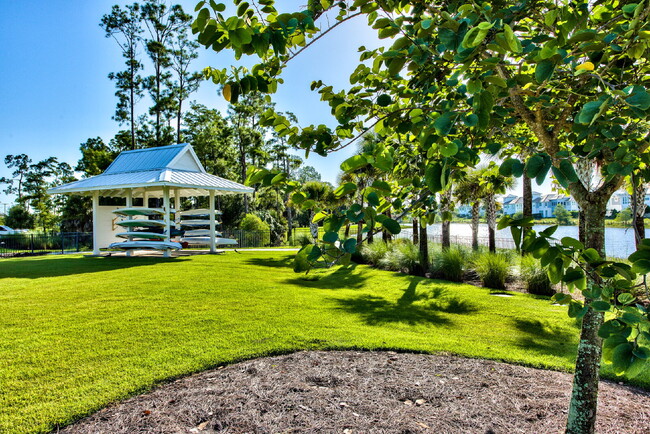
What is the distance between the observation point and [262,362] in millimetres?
4289

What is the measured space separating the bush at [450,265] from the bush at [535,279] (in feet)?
6.32

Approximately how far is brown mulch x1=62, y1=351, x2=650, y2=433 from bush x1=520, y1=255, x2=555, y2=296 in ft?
20.8

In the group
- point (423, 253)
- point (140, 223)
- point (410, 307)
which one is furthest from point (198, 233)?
point (410, 307)

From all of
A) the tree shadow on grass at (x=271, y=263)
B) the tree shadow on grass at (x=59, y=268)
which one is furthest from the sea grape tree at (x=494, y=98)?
the tree shadow on grass at (x=271, y=263)

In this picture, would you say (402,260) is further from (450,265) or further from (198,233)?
(198,233)

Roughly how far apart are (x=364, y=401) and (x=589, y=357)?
187 centimetres

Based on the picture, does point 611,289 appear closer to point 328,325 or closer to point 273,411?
point 273,411

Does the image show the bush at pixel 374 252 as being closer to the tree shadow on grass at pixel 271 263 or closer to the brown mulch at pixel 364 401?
the tree shadow on grass at pixel 271 263

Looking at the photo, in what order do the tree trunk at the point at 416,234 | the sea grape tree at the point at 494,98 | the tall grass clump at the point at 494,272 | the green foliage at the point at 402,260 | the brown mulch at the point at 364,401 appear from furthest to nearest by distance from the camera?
1. the tree trunk at the point at 416,234
2. the green foliage at the point at 402,260
3. the tall grass clump at the point at 494,272
4. the brown mulch at the point at 364,401
5. the sea grape tree at the point at 494,98

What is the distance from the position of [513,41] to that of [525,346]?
556cm

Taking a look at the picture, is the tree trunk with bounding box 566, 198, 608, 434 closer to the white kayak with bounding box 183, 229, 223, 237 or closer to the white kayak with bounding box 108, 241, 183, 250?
the white kayak with bounding box 108, 241, 183, 250

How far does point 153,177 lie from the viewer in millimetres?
15070

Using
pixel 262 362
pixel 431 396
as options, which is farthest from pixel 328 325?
pixel 431 396

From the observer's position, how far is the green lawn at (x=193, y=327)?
146 inches
